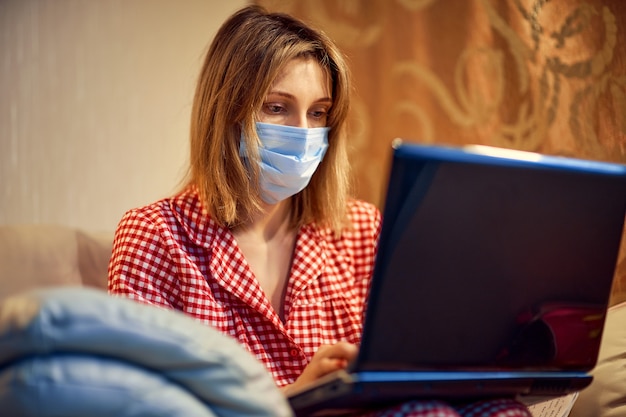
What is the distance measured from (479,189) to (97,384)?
46 cm

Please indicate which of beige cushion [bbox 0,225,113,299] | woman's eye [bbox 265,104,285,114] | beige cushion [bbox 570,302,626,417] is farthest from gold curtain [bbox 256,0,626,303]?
beige cushion [bbox 0,225,113,299]

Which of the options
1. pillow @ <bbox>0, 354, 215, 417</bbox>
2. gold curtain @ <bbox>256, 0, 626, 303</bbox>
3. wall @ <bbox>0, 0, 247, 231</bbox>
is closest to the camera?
pillow @ <bbox>0, 354, 215, 417</bbox>

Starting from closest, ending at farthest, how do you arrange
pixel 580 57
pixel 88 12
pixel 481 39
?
pixel 88 12 < pixel 580 57 < pixel 481 39

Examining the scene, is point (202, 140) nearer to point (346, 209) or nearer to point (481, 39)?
point (346, 209)

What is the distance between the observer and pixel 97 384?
77cm

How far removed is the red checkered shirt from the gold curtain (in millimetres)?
794

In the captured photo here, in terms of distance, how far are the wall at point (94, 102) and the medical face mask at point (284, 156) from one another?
1.76ft

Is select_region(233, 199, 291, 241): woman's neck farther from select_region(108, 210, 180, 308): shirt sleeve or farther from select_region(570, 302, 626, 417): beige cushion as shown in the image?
select_region(570, 302, 626, 417): beige cushion

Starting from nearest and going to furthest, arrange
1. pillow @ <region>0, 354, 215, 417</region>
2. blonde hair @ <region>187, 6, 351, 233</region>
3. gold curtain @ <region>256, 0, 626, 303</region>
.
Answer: pillow @ <region>0, 354, 215, 417</region> < blonde hair @ <region>187, 6, 351, 233</region> < gold curtain @ <region>256, 0, 626, 303</region>

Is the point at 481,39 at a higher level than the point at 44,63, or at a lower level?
higher

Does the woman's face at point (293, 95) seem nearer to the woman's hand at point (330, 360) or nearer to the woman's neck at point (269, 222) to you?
the woman's neck at point (269, 222)

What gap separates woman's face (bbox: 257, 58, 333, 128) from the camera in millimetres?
1474

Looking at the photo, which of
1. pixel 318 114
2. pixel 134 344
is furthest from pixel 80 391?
pixel 318 114

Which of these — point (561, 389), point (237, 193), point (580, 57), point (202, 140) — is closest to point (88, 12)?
point (202, 140)
